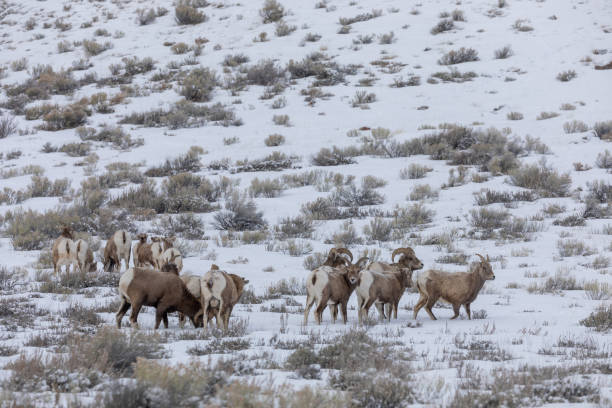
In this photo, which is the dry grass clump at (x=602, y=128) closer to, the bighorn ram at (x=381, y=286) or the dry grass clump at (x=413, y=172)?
the dry grass clump at (x=413, y=172)

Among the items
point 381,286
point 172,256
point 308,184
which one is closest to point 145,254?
point 172,256

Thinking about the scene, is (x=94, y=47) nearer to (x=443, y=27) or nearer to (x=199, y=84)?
(x=199, y=84)

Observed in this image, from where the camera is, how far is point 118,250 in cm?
1022

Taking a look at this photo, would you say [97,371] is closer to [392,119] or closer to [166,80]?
[392,119]

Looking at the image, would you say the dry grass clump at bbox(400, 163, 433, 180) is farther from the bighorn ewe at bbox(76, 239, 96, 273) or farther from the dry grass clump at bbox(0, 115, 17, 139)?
the dry grass clump at bbox(0, 115, 17, 139)

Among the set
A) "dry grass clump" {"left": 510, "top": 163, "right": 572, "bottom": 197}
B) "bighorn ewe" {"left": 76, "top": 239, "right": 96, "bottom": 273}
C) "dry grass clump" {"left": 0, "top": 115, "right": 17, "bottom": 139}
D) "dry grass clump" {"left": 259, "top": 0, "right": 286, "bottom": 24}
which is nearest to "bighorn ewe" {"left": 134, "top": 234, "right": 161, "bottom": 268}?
"bighorn ewe" {"left": 76, "top": 239, "right": 96, "bottom": 273}

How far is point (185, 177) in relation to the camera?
1666cm

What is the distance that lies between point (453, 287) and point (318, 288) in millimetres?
1971

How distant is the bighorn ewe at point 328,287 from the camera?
7.48 metres

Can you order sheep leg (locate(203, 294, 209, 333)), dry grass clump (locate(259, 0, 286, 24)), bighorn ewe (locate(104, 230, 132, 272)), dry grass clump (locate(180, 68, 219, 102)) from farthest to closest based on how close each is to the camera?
dry grass clump (locate(259, 0, 286, 24))
dry grass clump (locate(180, 68, 219, 102))
bighorn ewe (locate(104, 230, 132, 272))
sheep leg (locate(203, 294, 209, 333))

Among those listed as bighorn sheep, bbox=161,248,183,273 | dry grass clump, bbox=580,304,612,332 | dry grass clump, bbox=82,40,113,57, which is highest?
dry grass clump, bbox=82,40,113,57

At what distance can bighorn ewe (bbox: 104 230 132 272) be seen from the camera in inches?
401

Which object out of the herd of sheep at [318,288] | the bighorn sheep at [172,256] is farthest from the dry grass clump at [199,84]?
the bighorn sheep at [172,256]

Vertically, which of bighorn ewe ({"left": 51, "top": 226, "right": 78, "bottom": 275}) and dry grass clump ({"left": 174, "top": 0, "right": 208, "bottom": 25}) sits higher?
dry grass clump ({"left": 174, "top": 0, "right": 208, "bottom": 25})
